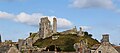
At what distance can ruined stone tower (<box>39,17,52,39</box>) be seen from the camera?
142 m

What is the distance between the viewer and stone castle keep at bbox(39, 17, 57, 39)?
466ft

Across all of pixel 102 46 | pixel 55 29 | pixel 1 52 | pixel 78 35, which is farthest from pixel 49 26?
pixel 102 46

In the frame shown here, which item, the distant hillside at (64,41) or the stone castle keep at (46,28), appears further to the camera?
the stone castle keep at (46,28)

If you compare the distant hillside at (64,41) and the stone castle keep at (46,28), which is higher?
the stone castle keep at (46,28)

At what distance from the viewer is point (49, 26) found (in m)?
145

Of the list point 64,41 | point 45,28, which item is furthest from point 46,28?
point 64,41

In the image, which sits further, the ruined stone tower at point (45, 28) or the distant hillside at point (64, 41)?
the ruined stone tower at point (45, 28)

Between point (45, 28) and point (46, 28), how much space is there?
22.1 inches

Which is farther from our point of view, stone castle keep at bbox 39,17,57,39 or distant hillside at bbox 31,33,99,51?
stone castle keep at bbox 39,17,57,39

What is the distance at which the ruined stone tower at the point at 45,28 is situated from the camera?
14188 centimetres

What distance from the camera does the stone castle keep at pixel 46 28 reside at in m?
142

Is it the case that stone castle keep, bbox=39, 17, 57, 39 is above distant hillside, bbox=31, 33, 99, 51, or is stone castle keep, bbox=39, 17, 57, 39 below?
above

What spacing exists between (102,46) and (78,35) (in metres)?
82.3

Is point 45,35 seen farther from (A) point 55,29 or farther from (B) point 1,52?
(B) point 1,52
